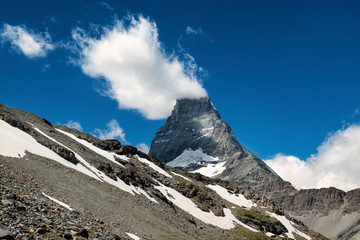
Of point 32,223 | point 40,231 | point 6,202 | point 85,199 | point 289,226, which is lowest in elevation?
point 40,231

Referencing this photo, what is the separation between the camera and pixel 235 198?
15062cm

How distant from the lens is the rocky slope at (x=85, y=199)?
22875 mm

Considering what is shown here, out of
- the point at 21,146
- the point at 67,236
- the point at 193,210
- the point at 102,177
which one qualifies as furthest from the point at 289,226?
the point at 67,236

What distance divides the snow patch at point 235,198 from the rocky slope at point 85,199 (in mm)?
17843

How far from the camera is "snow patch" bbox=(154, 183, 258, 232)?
89.8m

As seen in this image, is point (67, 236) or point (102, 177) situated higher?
point (102, 177)

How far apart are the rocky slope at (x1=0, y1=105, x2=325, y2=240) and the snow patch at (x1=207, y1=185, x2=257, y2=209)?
17843 mm

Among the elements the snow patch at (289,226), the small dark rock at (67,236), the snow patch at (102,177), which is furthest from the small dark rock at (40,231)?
the snow patch at (289,226)

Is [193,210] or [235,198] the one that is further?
[235,198]

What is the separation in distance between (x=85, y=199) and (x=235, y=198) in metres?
118

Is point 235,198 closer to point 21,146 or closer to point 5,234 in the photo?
point 21,146

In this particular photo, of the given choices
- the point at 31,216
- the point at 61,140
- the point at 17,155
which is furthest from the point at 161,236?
the point at 61,140

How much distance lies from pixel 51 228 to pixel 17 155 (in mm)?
36909

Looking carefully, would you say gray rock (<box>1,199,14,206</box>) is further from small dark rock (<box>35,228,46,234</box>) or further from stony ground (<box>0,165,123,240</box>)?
small dark rock (<box>35,228,46,234</box>)
